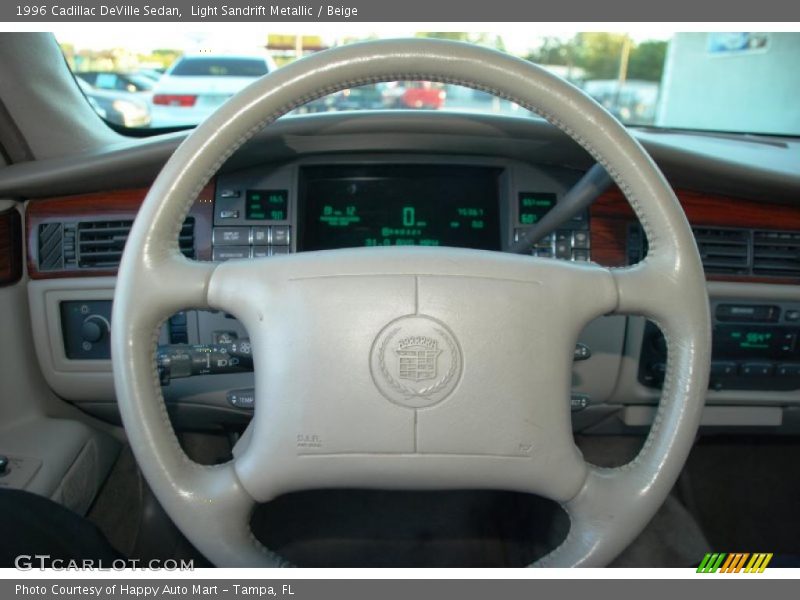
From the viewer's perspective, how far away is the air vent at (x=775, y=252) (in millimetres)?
1715

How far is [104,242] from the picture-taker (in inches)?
65.6

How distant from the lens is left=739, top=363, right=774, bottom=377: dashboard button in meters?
1.76

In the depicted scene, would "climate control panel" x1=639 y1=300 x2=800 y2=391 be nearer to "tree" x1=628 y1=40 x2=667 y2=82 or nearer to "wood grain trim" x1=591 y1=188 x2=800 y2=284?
"wood grain trim" x1=591 y1=188 x2=800 y2=284

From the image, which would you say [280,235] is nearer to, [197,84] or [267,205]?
[267,205]

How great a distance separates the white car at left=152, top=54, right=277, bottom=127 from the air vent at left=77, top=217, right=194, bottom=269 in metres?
0.41

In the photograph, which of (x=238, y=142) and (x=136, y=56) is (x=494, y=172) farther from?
(x=136, y=56)

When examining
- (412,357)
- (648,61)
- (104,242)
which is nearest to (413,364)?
(412,357)

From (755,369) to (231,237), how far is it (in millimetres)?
1369

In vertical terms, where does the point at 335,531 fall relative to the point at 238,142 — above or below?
below

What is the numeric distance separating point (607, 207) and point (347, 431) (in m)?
0.99

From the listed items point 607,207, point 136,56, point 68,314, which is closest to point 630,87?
point 607,207

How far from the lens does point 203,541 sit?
1.02m

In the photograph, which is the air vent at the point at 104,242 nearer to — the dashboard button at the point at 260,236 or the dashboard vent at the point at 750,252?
the dashboard button at the point at 260,236

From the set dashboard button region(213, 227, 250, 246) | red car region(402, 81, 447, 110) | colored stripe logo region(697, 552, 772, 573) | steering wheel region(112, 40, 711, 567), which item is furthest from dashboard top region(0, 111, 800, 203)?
colored stripe logo region(697, 552, 772, 573)
